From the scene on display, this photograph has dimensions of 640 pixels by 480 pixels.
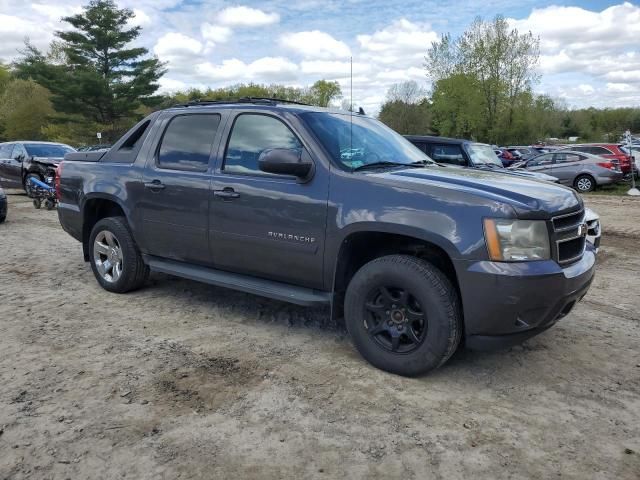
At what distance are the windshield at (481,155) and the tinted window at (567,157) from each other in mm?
9496

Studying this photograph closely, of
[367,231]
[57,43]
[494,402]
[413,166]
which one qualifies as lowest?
[494,402]

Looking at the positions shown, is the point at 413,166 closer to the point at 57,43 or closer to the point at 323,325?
the point at 323,325

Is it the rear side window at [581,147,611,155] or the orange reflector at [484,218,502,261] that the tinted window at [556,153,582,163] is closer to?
the rear side window at [581,147,611,155]

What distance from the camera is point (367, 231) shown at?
3.71 meters

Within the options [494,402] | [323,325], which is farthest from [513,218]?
[323,325]

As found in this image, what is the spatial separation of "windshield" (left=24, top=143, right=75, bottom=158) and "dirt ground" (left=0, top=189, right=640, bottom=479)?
1118 centimetres

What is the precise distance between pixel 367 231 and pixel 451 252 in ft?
2.04

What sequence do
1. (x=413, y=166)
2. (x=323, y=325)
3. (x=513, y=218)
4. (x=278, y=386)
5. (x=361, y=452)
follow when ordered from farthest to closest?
(x=323, y=325), (x=413, y=166), (x=278, y=386), (x=513, y=218), (x=361, y=452)

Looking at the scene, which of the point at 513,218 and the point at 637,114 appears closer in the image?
the point at 513,218

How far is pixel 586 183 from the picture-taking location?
18.1 meters

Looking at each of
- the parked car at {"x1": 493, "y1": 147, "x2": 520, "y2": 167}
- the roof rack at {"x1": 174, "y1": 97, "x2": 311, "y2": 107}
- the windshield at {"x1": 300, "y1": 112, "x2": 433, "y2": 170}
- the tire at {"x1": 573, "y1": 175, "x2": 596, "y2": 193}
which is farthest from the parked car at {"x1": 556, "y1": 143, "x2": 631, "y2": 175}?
the roof rack at {"x1": 174, "y1": 97, "x2": 311, "y2": 107}

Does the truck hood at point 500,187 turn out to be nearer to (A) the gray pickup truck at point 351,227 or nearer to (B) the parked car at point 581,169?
(A) the gray pickup truck at point 351,227

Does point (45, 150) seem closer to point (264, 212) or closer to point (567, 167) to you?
point (264, 212)

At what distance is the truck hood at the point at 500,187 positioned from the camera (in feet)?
11.0
